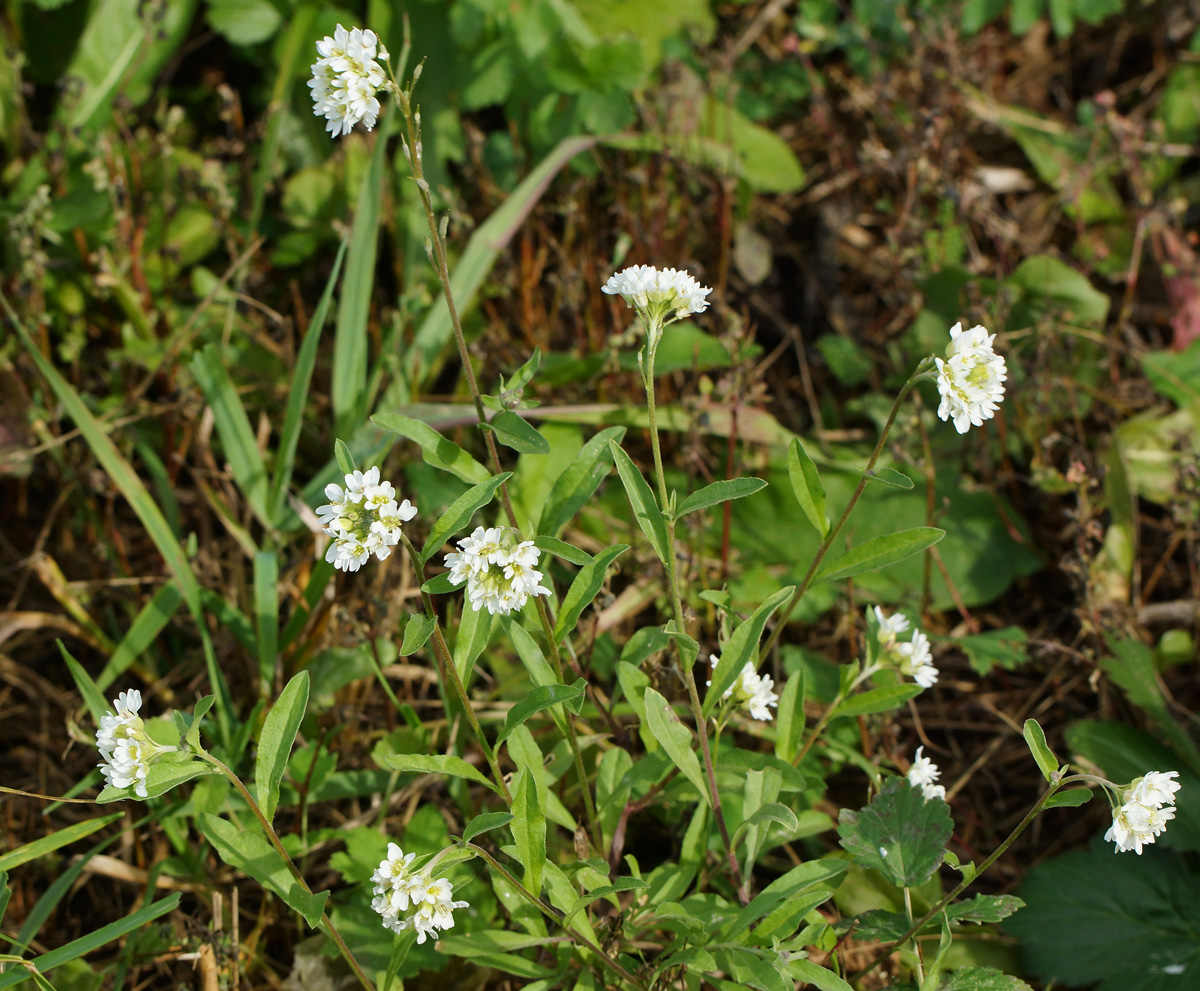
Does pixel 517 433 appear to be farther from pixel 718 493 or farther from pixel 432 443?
pixel 718 493

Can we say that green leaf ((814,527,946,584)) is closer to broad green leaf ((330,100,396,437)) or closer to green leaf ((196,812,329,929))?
green leaf ((196,812,329,929))

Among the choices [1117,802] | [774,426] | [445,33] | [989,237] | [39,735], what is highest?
[445,33]

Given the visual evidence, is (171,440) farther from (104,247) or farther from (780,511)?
(780,511)

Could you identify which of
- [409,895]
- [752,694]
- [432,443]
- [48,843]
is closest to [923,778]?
[752,694]

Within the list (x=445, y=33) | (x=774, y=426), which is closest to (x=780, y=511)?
(x=774, y=426)

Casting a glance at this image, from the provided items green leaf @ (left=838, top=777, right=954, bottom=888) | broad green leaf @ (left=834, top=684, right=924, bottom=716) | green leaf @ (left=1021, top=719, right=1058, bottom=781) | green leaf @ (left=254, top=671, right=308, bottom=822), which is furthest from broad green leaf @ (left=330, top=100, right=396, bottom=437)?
green leaf @ (left=1021, top=719, right=1058, bottom=781)

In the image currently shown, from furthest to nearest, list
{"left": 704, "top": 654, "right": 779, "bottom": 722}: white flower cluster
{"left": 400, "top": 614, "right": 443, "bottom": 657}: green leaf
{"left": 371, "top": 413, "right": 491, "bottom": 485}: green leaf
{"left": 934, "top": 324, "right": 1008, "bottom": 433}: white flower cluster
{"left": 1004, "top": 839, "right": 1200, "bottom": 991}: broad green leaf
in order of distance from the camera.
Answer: {"left": 1004, "top": 839, "right": 1200, "bottom": 991}: broad green leaf, {"left": 704, "top": 654, "right": 779, "bottom": 722}: white flower cluster, {"left": 371, "top": 413, "right": 491, "bottom": 485}: green leaf, {"left": 934, "top": 324, "right": 1008, "bottom": 433}: white flower cluster, {"left": 400, "top": 614, "right": 443, "bottom": 657}: green leaf

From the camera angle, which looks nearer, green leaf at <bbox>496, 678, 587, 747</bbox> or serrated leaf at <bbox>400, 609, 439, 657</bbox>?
serrated leaf at <bbox>400, 609, 439, 657</bbox>
